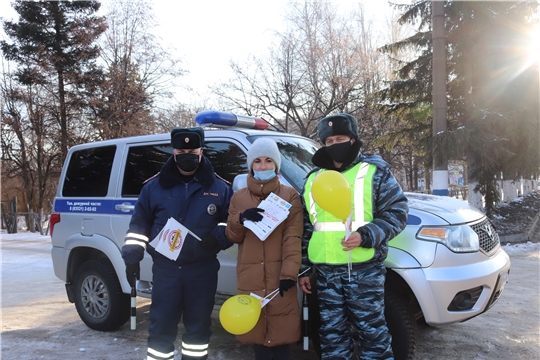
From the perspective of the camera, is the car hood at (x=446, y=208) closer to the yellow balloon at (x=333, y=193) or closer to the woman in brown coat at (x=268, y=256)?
the yellow balloon at (x=333, y=193)

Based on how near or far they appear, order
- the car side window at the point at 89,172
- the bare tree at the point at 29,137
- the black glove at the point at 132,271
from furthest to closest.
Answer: the bare tree at the point at 29,137 < the car side window at the point at 89,172 < the black glove at the point at 132,271

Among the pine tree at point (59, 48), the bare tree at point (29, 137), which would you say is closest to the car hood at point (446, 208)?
the pine tree at point (59, 48)

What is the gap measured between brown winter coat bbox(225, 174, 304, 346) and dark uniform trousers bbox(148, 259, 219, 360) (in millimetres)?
293

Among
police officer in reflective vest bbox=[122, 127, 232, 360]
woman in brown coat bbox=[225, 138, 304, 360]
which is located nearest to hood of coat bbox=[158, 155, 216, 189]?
police officer in reflective vest bbox=[122, 127, 232, 360]

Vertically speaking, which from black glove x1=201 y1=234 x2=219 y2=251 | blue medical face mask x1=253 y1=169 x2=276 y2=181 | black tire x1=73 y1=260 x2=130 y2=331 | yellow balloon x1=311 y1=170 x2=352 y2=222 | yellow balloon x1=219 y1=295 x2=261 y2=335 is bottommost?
black tire x1=73 y1=260 x2=130 y2=331

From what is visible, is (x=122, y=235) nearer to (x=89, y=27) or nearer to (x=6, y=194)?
(x=89, y=27)

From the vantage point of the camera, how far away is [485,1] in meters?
11.2

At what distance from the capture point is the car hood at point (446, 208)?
10.9ft

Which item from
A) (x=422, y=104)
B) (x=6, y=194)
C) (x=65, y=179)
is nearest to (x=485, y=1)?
(x=422, y=104)

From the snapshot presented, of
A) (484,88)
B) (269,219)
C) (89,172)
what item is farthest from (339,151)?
(484,88)

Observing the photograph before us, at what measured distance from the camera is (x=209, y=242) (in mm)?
2930

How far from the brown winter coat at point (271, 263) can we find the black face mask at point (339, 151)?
1.27 feet

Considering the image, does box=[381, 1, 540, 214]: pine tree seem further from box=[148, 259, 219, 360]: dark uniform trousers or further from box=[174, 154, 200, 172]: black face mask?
box=[148, 259, 219, 360]: dark uniform trousers

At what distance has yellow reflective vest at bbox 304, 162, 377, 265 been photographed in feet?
8.85
